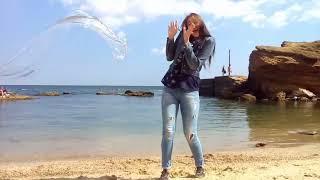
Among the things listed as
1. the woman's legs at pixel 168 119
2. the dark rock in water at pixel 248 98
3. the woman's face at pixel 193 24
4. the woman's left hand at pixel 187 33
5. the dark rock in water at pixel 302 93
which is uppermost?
the woman's face at pixel 193 24

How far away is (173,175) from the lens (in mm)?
6719

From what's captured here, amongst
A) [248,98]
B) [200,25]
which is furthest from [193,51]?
[248,98]

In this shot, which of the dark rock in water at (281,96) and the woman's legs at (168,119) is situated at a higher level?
the woman's legs at (168,119)

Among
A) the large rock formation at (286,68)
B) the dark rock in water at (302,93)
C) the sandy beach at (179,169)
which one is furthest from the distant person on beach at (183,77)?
the dark rock in water at (302,93)

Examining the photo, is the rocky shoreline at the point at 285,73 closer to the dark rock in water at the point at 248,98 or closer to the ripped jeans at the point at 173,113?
the dark rock in water at the point at 248,98

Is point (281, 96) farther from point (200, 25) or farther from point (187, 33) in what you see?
point (187, 33)

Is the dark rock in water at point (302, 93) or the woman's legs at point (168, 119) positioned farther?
the dark rock in water at point (302, 93)

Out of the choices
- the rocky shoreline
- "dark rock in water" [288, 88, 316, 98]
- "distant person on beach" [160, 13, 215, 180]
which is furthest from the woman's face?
"dark rock in water" [288, 88, 316, 98]

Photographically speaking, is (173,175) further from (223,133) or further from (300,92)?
(300,92)

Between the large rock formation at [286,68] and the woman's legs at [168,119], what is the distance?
158ft

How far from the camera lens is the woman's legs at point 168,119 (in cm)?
608

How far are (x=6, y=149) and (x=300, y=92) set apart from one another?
4567 centimetres

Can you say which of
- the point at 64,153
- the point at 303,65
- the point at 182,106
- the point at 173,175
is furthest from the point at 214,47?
the point at 303,65

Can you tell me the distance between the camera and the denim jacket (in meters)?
6.00
